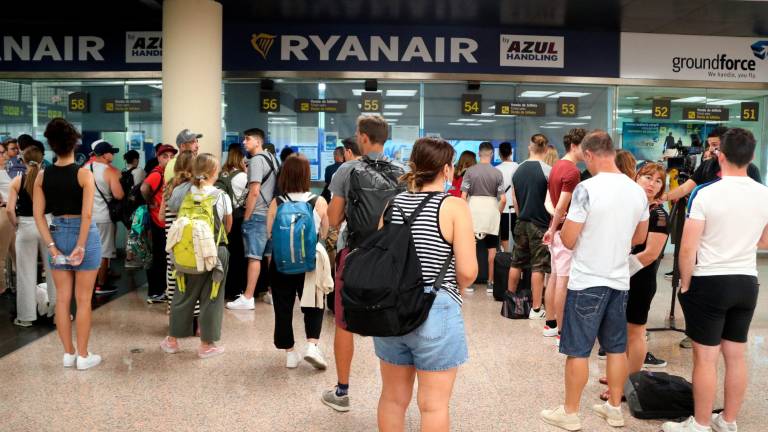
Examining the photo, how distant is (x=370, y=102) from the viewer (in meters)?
10.2

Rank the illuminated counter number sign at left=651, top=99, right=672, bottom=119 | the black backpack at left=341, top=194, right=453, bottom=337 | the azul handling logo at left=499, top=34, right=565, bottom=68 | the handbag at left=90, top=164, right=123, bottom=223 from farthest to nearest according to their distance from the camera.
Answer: the illuminated counter number sign at left=651, top=99, right=672, bottom=119, the azul handling logo at left=499, top=34, right=565, bottom=68, the handbag at left=90, top=164, right=123, bottom=223, the black backpack at left=341, top=194, right=453, bottom=337

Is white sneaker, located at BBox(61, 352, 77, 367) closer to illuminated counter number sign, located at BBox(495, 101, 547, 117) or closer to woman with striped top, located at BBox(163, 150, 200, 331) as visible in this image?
woman with striped top, located at BBox(163, 150, 200, 331)

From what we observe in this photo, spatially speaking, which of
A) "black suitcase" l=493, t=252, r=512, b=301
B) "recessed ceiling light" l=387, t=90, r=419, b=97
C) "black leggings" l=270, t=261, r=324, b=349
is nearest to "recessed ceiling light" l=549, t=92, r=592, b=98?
"recessed ceiling light" l=387, t=90, r=419, b=97

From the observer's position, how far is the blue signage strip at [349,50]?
32.3 feet

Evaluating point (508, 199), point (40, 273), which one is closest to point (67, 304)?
point (40, 273)

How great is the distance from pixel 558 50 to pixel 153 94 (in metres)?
6.27

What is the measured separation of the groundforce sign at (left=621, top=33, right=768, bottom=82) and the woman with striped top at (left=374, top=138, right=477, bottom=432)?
28.1 ft

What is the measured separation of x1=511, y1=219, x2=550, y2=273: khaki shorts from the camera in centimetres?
613

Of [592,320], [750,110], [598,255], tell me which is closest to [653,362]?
[592,320]

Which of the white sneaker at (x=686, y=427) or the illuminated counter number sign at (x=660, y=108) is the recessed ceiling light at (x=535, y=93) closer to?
the illuminated counter number sign at (x=660, y=108)

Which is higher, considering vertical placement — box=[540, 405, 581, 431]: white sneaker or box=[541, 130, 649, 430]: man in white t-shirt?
box=[541, 130, 649, 430]: man in white t-shirt

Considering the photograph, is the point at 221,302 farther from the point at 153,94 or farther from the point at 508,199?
the point at 153,94

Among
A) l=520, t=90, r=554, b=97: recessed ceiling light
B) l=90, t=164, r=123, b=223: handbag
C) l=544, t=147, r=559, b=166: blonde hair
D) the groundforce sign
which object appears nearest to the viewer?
l=544, t=147, r=559, b=166: blonde hair

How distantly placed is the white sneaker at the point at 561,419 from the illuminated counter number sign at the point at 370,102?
23.3 feet
